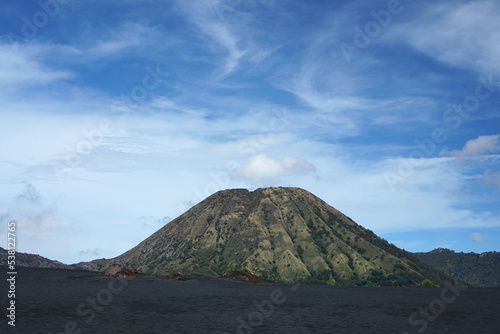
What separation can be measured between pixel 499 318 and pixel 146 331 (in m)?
71.6

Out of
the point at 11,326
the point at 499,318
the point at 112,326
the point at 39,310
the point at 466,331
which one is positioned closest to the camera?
the point at 11,326

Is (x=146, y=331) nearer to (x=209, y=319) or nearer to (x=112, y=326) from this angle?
(x=112, y=326)

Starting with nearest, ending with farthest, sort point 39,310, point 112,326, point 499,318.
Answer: point 112,326
point 39,310
point 499,318

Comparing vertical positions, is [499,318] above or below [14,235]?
below

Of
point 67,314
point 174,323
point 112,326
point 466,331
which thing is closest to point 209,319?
point 174,323

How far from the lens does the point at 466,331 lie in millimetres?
65062

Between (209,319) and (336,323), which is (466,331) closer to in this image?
(336,323)

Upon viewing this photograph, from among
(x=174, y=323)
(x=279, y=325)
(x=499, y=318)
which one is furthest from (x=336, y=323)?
(x=499, y=318)

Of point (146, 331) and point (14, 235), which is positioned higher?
point (14, 235)

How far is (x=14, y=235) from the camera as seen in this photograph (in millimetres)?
58031

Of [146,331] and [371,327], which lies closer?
[146,331]

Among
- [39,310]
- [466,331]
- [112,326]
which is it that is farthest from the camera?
[39,310]

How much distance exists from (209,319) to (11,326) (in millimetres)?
30499

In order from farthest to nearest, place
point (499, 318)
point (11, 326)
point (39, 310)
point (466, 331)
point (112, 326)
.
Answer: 1. point (499, 318)
2. point (39, 310)
3. point (466, 331)
4. point (112, 326)
5. point (11, 326)
